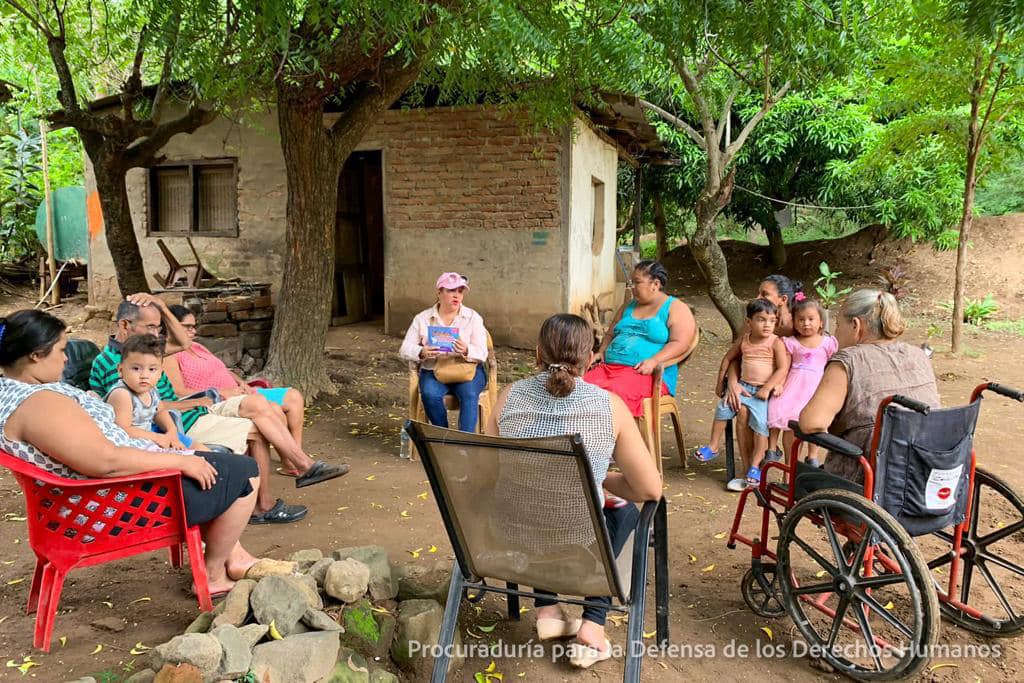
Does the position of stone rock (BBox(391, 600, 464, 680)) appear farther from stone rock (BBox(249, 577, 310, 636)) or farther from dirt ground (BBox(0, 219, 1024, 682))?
stone rock (BBox(249, 577, 310, 636))

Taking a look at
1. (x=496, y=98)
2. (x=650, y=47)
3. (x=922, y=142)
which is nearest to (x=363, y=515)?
(x=650, y=47)

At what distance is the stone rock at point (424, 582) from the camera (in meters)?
2.81

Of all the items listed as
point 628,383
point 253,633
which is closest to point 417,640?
point 253,633

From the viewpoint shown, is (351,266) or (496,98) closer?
(496,98)

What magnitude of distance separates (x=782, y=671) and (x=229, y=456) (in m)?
2.20

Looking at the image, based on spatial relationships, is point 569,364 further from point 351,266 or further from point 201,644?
point 351,266

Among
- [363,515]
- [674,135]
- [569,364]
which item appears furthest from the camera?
[674,135]

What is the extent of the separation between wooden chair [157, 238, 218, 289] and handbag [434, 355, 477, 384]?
575cm

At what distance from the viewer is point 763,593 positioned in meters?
3.07

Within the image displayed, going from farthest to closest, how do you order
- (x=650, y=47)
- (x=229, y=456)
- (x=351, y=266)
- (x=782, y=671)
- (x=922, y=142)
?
(x=351, y=266), (x=922, y=142), (x=650, y=47), (x=229, y=456), (x=782, y=671)

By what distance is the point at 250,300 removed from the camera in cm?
743

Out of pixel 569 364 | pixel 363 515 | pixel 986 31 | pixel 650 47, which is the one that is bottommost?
pixel 363 515

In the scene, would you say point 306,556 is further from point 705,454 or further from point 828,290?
point 828,290

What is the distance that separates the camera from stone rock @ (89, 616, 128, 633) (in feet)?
9.02
